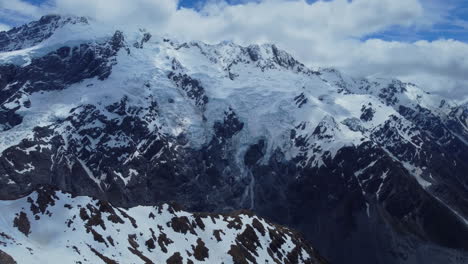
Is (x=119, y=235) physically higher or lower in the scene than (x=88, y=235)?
lower

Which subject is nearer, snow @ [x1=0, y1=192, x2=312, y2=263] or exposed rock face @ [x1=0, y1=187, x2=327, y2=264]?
snow @ [x1=0, y1=192, x2=312, y2=263]

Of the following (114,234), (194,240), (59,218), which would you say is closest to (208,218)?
(194,240)

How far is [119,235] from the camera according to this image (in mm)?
142625

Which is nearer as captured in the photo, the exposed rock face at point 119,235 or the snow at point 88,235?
the snow at point 88,235

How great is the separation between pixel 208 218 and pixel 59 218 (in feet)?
213

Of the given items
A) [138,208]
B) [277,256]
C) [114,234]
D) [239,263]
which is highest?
[114,234]

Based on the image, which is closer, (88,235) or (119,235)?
(88,235)

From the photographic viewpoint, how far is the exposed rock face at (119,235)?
389 feet

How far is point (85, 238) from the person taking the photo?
129875 mm

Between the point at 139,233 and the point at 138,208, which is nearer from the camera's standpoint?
the point at 139,233

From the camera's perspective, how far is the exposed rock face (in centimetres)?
11844

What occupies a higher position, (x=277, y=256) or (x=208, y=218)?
(x=208, y=218)

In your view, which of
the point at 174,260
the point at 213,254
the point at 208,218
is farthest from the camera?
the point at 208,218

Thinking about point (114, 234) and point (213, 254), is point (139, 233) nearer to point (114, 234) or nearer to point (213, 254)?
point (114, 234)
